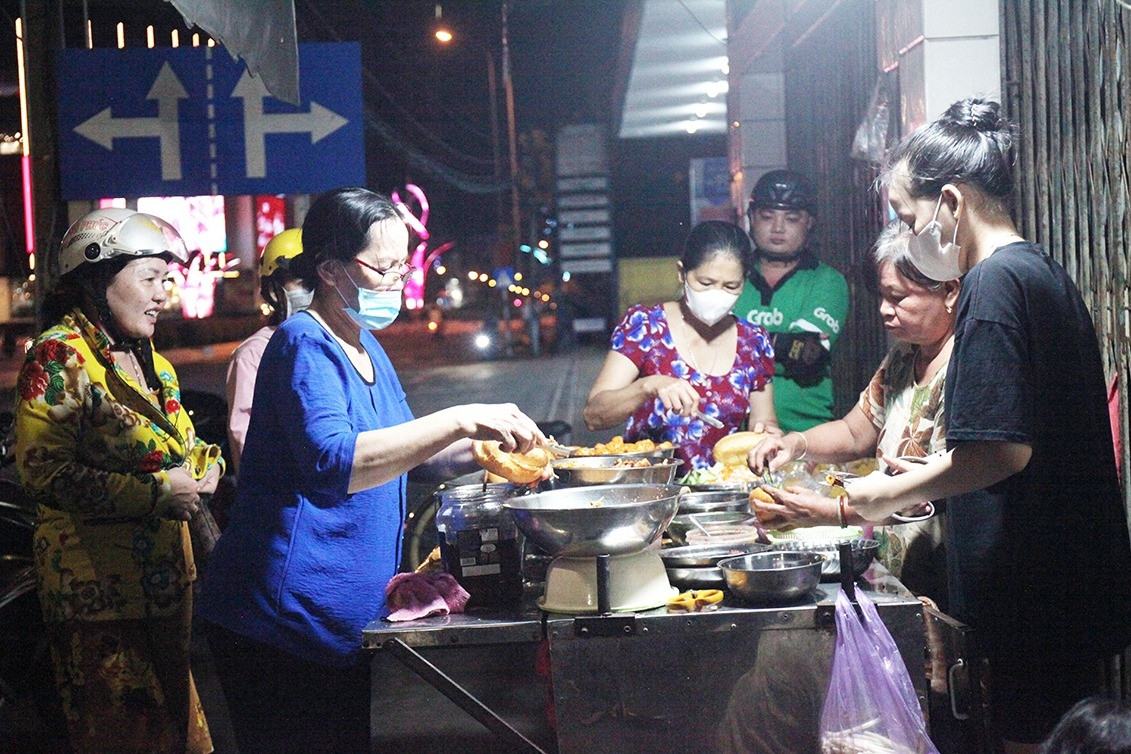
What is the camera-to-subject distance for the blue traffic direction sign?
581cm

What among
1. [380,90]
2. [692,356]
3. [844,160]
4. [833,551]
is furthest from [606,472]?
[380,90]

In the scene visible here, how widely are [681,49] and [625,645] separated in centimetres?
1148

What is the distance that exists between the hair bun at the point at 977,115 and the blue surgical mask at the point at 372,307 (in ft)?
4.96

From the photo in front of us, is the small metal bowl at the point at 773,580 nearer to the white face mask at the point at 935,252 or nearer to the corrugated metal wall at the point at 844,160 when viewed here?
the white face mask at the point at 935,252

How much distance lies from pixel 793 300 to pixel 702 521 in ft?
7.43

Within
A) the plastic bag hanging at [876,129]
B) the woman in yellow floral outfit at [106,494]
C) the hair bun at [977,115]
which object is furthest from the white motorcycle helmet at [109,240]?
the plastic bag hanging at [876,129]

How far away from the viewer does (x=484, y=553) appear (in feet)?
9.25

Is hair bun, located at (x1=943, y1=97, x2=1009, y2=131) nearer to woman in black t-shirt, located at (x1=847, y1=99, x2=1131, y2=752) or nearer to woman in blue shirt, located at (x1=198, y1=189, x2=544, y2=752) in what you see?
woman in black t-shirt, located at (x1=847, y1=99, x2=1131, y2=752)

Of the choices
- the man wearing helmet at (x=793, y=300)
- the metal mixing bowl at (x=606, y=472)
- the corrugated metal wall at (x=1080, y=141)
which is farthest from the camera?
the man wearing helmet at (x=793, y=300)

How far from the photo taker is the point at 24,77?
5.73m

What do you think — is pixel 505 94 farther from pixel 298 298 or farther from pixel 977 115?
pixel 977 115

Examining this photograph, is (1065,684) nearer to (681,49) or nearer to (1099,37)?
(1099,37)

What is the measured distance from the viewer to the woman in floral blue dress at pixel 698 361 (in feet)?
15.1

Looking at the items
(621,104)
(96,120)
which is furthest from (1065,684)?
(621,104)
